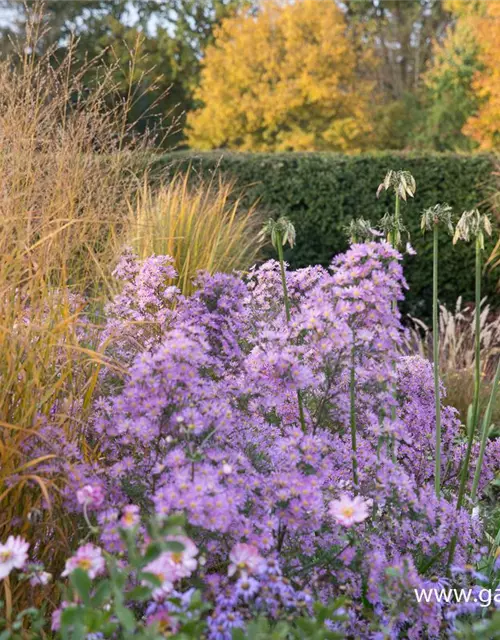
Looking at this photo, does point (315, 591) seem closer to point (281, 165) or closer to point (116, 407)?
point (116, 407)

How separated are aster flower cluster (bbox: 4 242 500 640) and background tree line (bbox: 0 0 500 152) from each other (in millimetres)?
10801

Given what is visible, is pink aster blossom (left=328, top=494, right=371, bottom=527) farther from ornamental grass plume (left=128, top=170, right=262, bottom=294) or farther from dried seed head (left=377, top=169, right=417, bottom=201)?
ornamental grass plume (left=128, top=170, right=262, bottom=294)

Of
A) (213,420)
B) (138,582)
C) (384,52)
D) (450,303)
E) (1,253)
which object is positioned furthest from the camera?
(384,52)

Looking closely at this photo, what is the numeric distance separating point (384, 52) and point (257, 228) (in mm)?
15081

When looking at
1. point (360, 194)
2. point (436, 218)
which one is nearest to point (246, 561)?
point (436, 218)

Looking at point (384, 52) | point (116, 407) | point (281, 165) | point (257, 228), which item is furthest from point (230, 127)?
point (116, 407)

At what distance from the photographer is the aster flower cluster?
141cm

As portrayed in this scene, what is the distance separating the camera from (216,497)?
4.66 feet

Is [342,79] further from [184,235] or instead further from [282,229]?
[282,229]

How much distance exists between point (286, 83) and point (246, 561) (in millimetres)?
13945

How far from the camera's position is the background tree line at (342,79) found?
554 inches

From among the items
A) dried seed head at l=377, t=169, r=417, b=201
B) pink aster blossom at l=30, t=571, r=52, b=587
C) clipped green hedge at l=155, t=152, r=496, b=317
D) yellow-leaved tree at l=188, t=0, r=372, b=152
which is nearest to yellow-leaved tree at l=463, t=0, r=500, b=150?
yellow-leaved tree at l=188, t=0, r=372, b=152

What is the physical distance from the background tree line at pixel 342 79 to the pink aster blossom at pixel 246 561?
37.4 ft

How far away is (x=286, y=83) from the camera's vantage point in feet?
47.0
